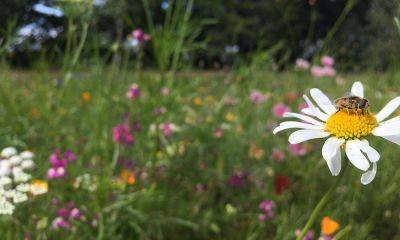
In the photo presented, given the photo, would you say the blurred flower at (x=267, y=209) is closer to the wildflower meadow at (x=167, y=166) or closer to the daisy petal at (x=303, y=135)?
the wildflower meadow at (x=167, y=166)

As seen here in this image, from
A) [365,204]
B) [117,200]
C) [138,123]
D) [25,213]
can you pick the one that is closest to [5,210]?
[25,213]

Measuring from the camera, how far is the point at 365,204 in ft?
5.99

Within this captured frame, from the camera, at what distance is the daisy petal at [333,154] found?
68 centimetres

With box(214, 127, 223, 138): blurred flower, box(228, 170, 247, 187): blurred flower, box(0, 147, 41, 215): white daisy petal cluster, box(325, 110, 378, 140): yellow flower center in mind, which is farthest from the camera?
box(214, 127, 223, 138): blurred flower

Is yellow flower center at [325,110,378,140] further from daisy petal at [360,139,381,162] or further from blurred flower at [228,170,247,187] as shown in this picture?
blurred flower at [228,170,247,187]

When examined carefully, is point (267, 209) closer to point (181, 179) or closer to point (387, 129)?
point (181, 179)

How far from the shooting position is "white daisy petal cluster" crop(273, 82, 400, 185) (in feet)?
2.21

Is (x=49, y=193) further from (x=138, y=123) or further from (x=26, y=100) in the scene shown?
(x=26, y=100)

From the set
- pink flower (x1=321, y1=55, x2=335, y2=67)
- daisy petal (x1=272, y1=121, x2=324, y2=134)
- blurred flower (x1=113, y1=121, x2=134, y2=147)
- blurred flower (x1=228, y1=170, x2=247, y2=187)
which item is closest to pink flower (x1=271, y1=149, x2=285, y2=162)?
blurred flower (x1=228, y1=170, x2=247, y2=187)

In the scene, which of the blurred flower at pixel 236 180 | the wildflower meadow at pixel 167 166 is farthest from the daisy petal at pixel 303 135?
the blurred flower at pixel 236 180

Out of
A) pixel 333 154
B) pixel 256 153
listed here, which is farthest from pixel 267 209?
pixel 333 154

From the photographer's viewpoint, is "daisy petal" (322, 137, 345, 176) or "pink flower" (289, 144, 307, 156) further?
"pink flower" (289, 144, 307, 156)

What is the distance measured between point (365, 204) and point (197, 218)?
1.95 feet

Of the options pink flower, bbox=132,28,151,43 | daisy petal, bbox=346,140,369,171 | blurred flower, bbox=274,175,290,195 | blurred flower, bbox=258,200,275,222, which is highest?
pink flower, bbox=132,28,151,43
